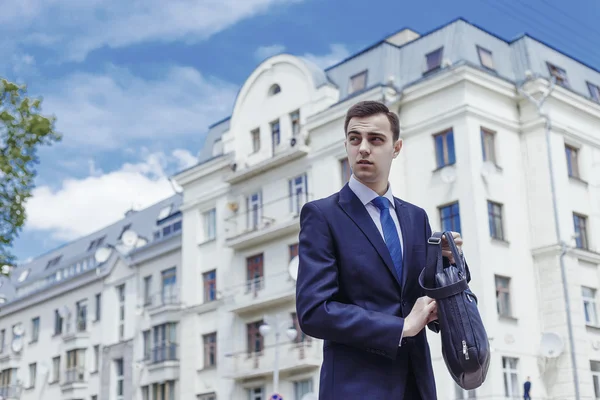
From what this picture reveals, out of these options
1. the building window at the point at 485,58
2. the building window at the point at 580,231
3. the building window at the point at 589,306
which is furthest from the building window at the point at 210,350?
the building window at the point at 485,58

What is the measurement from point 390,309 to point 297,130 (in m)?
32.8

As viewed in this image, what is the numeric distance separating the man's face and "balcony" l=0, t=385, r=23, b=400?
53850 millimetres

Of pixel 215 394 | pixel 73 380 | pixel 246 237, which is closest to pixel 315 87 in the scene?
pixel 246 237

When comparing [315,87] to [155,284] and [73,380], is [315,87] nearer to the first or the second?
[155,284]

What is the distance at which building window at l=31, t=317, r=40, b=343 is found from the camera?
178 ft

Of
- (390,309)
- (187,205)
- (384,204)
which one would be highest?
(187,205)

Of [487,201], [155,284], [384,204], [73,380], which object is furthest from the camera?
[73,380]

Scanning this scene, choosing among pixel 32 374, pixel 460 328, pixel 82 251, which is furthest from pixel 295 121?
pixel 460 328

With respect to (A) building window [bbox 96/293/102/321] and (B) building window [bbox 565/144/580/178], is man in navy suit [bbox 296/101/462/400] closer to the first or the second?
(B) building window [bbox 565/144/580/178]

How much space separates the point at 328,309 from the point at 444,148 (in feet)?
94.3

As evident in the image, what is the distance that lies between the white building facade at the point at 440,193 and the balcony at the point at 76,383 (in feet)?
36.2

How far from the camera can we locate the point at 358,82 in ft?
117

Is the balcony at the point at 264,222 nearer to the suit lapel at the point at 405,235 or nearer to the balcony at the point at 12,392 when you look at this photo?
the balcony at the point at 12,392

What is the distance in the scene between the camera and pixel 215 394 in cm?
3788
